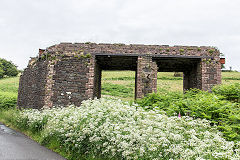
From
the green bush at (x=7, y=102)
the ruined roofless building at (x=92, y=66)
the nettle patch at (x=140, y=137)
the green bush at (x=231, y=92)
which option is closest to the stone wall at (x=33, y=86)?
the ruined roofless building at (x=92, y=66)

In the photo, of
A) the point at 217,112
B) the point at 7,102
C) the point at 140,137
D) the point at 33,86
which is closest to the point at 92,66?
the point at 33,86

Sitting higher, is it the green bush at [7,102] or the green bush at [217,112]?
the green bush at [217,112]

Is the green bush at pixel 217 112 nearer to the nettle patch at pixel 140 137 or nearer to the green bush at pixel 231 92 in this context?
the nettle patch at pixel 140 137

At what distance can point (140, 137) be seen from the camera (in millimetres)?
4234

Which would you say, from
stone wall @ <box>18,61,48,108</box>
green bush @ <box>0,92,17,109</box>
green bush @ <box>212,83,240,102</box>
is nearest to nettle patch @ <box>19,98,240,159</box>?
green bush @ <box>212,83,240,102</box>

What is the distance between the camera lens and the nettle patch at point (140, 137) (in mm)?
4051

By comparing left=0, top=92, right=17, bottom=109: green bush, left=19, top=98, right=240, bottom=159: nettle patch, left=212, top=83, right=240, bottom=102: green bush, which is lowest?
left=0, top=92, right=17, bottom=109: green bush

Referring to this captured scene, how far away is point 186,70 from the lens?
14.0m

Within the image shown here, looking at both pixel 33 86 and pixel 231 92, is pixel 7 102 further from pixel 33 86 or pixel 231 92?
pixel 231 92

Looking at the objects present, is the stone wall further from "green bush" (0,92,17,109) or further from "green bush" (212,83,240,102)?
"green bush" (212,83,240,102)

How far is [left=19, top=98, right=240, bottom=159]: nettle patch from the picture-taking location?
405 cm

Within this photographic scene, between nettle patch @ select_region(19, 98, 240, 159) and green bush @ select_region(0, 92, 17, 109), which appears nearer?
nettle patch @ select_region(19, 98, 240, 159)

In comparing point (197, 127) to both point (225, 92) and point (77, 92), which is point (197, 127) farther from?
point (77, 92)

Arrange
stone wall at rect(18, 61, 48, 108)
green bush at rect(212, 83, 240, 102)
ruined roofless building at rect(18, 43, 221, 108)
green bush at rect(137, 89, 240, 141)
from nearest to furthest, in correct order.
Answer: green bush at rect(137, 89, 240, 141) < green bush at rect(212, 83, 240, 102) < ruined roofless building at rect(18, 43, 221, 108) < stone wall at rect(18, 61, 48, 108)
